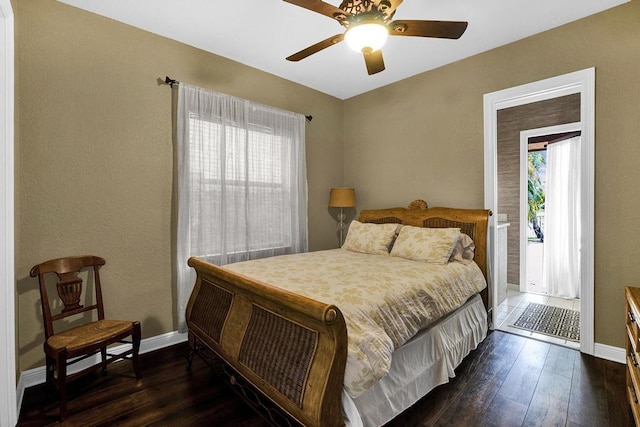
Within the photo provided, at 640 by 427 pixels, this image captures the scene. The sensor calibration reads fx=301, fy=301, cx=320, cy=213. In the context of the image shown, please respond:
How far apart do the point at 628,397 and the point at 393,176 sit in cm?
280

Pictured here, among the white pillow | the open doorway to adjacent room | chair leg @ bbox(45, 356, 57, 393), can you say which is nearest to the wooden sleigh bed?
chair leg @ bbox(45, 356, 57, 393)

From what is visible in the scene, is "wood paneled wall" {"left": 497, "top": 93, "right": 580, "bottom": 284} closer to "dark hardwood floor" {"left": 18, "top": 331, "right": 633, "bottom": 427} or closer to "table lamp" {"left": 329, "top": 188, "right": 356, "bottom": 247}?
"dark hardwood floor" {"left": 18, "top": 331, "right": 633, "bottom": 427}

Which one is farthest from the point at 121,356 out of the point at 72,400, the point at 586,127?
the point at 586,127

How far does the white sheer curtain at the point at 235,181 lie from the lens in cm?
286

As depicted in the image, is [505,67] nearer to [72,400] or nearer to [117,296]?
[117,296]

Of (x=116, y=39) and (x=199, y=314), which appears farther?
(x=116, y=39)

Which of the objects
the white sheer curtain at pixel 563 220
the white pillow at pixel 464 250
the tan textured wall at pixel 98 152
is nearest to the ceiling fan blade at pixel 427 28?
the white pillow at pixel 464 250

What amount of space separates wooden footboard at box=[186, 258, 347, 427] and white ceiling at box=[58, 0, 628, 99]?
6.90 ft

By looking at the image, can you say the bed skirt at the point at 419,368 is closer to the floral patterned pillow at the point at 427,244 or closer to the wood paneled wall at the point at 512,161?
the floral patterned pillow at the point at 427,244

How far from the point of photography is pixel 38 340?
A: 2.20 metres

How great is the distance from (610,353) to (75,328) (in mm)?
4131

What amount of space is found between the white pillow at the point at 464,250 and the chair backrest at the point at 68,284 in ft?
9.95

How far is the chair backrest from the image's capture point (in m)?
2.08

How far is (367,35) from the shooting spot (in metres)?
1.80
